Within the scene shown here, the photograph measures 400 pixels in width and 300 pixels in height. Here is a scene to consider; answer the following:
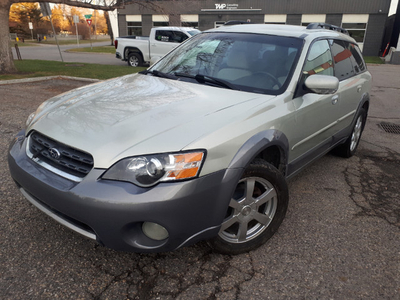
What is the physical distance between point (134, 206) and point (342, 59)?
324 cm

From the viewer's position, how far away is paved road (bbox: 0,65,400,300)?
82.1 inches

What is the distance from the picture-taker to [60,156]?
2115 mm

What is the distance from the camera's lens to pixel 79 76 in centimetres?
1049

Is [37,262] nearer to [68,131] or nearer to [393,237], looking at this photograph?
[68,131]

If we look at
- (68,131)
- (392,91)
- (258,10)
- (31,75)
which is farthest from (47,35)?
(68,131)

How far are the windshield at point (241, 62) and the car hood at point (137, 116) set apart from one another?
211 millimetres

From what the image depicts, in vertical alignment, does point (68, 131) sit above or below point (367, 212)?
above

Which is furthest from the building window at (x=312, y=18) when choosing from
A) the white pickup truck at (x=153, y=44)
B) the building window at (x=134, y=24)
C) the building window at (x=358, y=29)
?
the white pickup truck at (x=153, y=44)

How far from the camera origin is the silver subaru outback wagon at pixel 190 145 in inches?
74.4

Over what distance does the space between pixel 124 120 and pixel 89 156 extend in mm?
360

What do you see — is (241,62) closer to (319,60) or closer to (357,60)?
(319,60)

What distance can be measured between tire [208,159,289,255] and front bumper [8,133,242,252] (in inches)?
7.6

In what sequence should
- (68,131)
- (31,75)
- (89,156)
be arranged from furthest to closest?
(31,75), (68,131), (89,156)

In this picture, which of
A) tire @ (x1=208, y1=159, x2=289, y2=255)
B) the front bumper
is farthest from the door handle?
the front bumper
